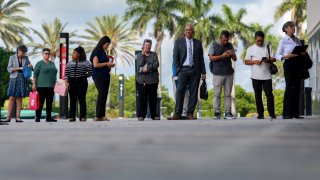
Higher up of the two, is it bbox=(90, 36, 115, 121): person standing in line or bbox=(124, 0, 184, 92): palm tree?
bbox=(124, 0, 184, 92): palm tree

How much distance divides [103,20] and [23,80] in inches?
2760

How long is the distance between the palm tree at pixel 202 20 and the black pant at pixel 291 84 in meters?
55.9

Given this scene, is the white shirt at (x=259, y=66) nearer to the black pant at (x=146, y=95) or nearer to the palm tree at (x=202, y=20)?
the black pant at (x=146, y=95)

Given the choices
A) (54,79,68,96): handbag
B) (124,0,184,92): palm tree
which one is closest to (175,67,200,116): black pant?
(54,79,68,96): handbag

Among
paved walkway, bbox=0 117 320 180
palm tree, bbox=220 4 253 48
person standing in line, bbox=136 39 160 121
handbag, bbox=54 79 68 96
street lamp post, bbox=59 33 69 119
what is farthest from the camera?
palm tree, bbox=220 4 253 48

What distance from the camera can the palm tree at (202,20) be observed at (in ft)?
233

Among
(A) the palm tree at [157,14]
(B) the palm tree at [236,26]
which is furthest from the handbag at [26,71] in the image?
(B) the palm tree at [236,26]

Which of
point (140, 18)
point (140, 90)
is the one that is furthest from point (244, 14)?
point (140, 90)

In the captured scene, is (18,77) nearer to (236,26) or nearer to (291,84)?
(291,84)

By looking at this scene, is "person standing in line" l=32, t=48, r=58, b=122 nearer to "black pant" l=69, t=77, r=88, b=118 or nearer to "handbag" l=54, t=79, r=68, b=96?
"handbag" l=54, t=79, r=68, b=96

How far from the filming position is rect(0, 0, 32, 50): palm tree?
217ft

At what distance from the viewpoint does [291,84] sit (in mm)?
13648

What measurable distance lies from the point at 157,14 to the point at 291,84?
180ft

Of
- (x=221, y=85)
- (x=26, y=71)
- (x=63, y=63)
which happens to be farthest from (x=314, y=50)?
(x=26, y=71)
